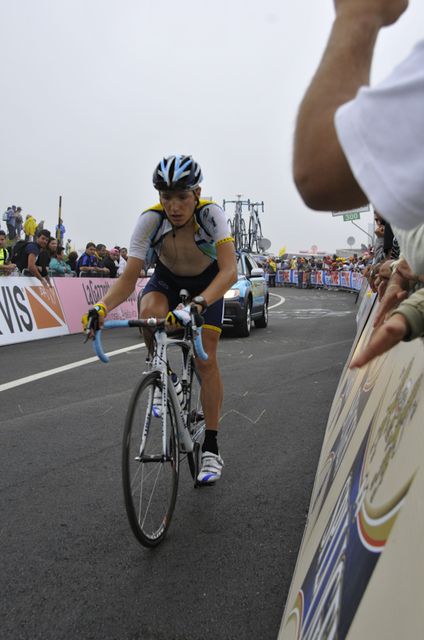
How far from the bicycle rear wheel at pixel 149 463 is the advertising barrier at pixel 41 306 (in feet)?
28.4

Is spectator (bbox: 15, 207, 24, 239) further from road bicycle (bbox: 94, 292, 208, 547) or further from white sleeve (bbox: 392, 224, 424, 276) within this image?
white sleeve (bbox: 392, 224, 424, 276)

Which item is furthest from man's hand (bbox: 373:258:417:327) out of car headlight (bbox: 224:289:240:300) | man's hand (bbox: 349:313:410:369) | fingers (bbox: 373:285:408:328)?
car headlight (bbox: 224:289:240:300)

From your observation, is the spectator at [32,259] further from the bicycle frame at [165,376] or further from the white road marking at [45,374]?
the bicycle frame at [165,376]

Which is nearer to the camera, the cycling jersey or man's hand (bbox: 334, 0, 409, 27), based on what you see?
man's hand (bbox: 334, 0, 409, 27)

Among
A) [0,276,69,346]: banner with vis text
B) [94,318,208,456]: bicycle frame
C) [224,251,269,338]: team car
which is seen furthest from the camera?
[224,251,269,338]: team car

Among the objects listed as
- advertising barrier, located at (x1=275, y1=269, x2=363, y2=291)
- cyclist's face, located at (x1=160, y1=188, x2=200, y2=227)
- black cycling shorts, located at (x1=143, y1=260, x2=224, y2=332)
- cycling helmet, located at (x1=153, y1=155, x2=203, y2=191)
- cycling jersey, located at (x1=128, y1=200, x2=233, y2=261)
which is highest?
cycling helmet, located at (x1=153, y1=155, x2=203, y2=191)

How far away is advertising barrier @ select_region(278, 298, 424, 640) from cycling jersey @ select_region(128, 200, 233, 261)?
198cm

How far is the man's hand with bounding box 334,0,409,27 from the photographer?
0.96 m

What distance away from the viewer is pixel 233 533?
3.24 meters

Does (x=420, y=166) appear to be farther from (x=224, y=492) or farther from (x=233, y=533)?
(x=224, y=492)

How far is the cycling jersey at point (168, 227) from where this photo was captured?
3846 mm

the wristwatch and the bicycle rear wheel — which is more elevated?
the wristwatch

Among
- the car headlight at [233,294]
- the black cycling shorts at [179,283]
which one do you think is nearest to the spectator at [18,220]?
the car headlight at [233,294]

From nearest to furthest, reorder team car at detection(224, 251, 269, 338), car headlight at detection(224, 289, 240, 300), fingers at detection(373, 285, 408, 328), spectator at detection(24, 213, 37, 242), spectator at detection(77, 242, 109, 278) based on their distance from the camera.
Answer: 1. fingers at detection(373, 285, 408, 328)
2. team car at detection(224, 251, 269, 338)
3. car headlight at detection(224, 289, 240, 300)
4. spectator at detection(77, 242, 109, 278)
5. spectator at detection(24, 213, 37, 242)
